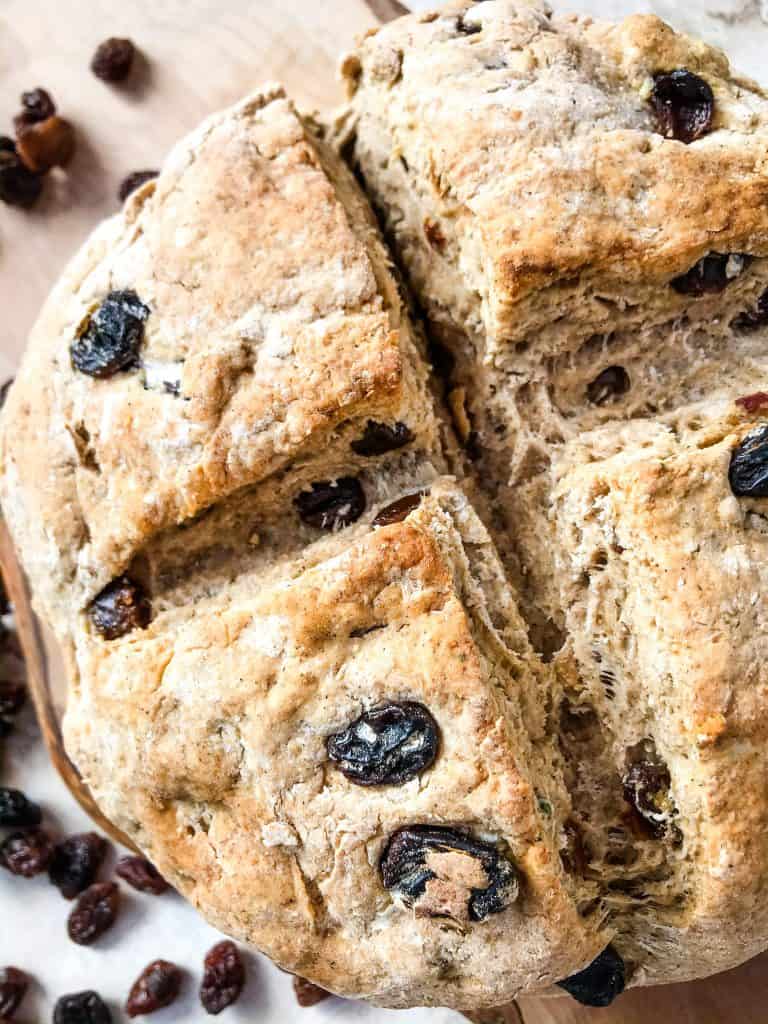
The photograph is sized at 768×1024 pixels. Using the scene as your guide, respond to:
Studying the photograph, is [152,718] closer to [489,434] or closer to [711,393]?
[489,434]

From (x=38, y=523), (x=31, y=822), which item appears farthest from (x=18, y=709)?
(x=38, y=523)

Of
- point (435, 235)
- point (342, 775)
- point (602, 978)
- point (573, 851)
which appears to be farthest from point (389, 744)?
point (435, 235)

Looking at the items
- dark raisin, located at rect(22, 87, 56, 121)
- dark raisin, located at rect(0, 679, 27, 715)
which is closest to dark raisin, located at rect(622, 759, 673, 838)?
dark raisin, located at rect(0, 679, 27, 715)

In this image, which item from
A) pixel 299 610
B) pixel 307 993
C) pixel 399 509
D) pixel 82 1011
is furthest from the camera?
pixel 82 1011

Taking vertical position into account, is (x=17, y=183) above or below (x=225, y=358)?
above

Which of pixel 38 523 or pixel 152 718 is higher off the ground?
pixel 38 523

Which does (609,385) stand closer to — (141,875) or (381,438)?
(381,438)
